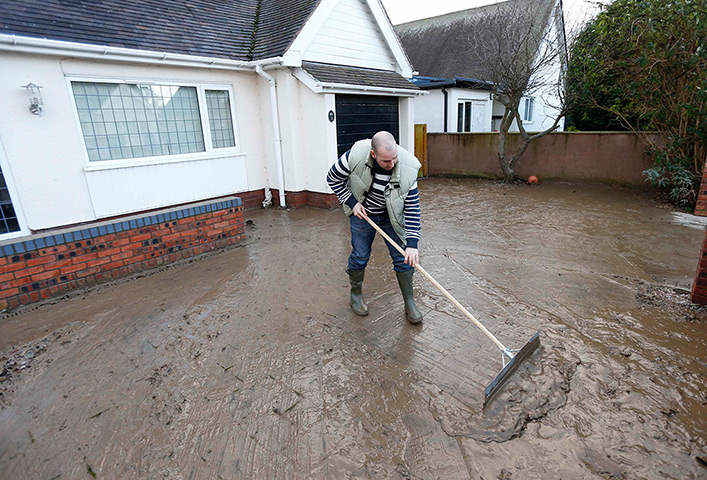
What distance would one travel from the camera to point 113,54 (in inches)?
246

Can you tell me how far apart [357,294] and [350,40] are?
753cm

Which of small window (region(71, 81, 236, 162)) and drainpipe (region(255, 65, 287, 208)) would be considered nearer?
small window (region(71, 81, 236, 162))

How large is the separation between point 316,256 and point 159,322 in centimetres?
233

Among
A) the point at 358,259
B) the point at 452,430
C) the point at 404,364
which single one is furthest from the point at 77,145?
the point at 452,430

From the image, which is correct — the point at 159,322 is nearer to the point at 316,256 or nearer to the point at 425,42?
A: the point at 316,256

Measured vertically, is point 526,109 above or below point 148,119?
above

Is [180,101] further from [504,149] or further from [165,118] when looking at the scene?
[504,149]

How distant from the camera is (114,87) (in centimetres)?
660

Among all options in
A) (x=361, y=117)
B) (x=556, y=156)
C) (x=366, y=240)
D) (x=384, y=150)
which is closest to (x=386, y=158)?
(x=384, y=150)

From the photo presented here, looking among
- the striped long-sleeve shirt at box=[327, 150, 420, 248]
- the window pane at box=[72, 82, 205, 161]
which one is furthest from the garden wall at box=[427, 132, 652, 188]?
the striped long-sleeve shirt at box=[327, 150, 420, 248]

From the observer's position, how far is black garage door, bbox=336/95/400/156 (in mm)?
8672

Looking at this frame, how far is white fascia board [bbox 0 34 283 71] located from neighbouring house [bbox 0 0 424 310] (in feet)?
0.07

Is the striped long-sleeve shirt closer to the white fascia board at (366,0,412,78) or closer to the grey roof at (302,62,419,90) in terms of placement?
the grey roof at (302,62,419,90)

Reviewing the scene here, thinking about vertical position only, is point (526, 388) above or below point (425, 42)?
below
